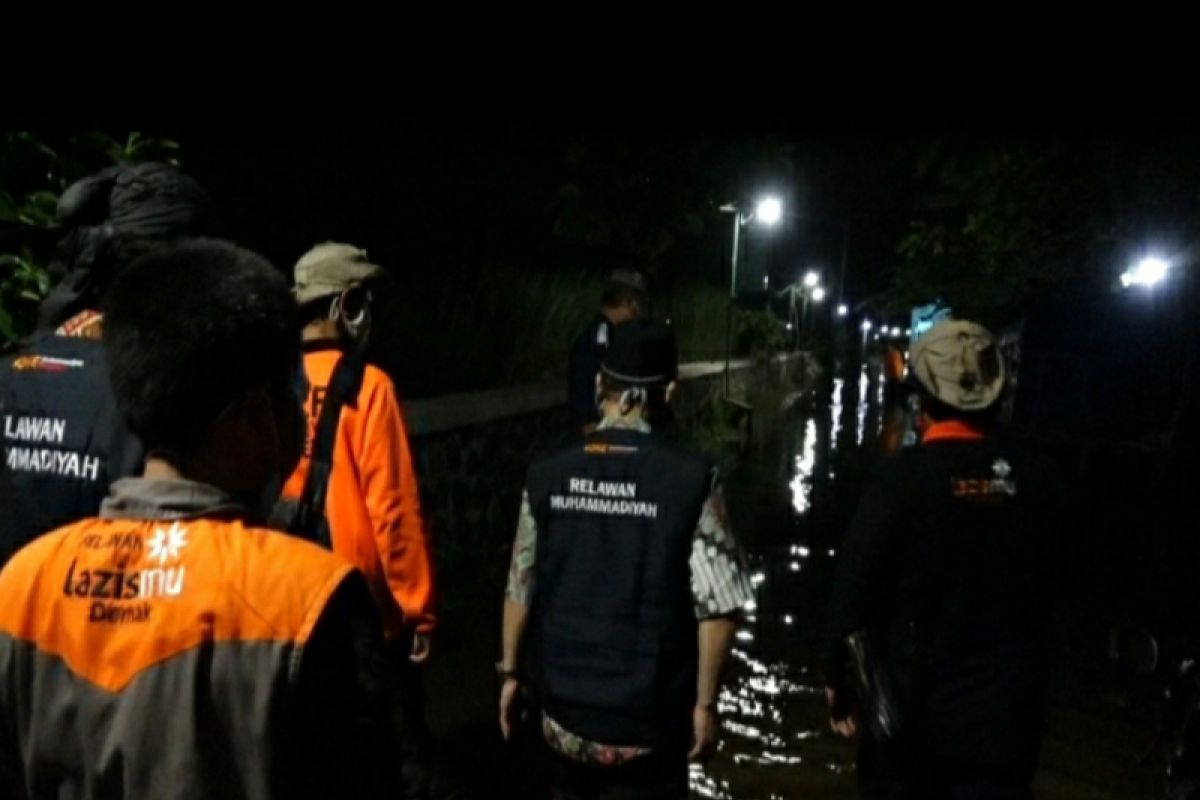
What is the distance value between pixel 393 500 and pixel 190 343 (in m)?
2.05

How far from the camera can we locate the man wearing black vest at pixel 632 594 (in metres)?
3.21

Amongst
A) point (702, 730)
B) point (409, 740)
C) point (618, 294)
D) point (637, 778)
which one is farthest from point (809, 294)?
point (409, 740)

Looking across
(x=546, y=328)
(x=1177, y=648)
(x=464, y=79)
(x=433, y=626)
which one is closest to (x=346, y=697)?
(x=433, y=626)

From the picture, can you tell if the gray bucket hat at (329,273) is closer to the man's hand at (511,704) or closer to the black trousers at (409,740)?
the man's hand at (511,704)

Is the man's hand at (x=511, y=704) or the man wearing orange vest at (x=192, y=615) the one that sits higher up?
the man wearing orange vest at (x=192, y=615)

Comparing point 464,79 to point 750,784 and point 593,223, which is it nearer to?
point 593,223

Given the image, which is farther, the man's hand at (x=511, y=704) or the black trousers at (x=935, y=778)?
the man's hand at (x=511, y=704)

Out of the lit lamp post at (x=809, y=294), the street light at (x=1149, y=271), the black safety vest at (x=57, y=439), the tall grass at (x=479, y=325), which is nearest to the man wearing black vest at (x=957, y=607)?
the black safety vest at (x=57, y=439)

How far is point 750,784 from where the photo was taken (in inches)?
211

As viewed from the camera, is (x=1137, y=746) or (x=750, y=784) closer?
(x=750, y=784)

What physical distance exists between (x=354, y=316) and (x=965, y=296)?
38.6 feet

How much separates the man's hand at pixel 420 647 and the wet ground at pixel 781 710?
655 millimetres

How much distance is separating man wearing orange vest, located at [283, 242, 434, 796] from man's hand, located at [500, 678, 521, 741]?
1.01 feet

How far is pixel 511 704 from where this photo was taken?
3619 millimetres
